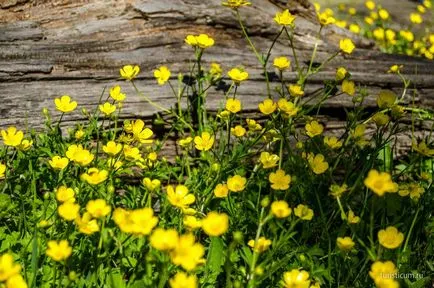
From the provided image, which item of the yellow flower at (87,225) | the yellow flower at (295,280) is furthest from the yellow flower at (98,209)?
the yellow flower at (295,280)

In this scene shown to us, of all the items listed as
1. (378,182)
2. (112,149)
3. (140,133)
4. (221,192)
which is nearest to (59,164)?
(112,149)

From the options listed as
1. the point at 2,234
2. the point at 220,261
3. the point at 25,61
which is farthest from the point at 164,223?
the point at 25,61

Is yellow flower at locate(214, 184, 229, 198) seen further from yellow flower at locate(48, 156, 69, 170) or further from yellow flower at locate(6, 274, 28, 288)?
yellow flower at locate(6, 274, 28, 288)

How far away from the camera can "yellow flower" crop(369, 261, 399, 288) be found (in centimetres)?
146

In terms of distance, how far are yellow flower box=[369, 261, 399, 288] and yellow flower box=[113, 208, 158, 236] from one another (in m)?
0.64

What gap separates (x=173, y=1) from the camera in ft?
10.7

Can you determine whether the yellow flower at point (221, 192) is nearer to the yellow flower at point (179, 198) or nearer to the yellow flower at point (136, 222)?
the yellow flower at point (179, 198)

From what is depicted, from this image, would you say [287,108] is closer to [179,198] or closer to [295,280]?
[179,198]

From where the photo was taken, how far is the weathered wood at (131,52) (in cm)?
271

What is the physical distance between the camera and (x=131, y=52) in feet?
9.93

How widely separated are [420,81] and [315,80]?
75cm

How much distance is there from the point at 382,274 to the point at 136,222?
726 mm

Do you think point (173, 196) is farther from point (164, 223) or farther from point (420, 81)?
point (420, 81)

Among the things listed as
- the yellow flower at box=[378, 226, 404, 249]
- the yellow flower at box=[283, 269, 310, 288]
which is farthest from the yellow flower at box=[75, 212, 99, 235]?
the yellow flower at box=[378, 226, 404, 249]
